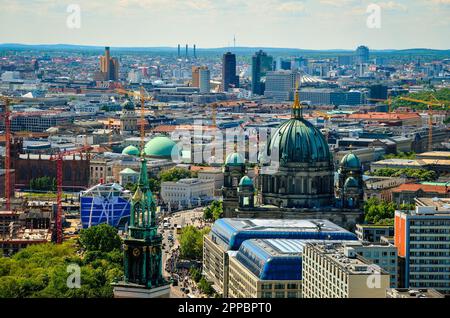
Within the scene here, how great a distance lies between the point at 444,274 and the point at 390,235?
10.7m

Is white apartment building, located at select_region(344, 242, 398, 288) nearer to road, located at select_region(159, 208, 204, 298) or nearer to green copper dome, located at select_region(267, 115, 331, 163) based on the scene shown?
road, located at select_region(159, 208, 204, 298)

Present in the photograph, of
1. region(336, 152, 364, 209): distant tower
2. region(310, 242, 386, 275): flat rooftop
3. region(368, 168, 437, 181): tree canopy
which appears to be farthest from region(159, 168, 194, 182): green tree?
region(310, 242, 386, 275): flat rooftop

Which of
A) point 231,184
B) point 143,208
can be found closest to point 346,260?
point 143,208

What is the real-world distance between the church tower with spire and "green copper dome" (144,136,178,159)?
89.2 metres

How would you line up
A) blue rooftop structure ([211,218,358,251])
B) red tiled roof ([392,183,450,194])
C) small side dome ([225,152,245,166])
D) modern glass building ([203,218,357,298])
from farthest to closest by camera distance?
1. red tiled roof ([392,183,450,194])
2. small side dome ([225,152,245,166])
3. blue rooftop structure ([211,218,358,251])
4. modern glass building ([203,218,357,298])

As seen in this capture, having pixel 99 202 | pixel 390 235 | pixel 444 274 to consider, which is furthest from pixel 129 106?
pixel 444 274

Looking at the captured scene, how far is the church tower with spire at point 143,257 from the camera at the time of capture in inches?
1027

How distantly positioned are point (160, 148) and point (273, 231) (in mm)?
60239

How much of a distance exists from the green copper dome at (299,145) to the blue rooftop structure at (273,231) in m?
6.95

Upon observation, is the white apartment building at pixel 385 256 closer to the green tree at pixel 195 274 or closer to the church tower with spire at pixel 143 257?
the green tree at pixel 195 274

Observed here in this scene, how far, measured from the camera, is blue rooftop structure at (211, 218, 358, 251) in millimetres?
56344

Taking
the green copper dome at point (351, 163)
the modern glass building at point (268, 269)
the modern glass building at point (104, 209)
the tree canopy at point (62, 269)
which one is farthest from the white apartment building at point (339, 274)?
the modern glass building at point (104, 209)

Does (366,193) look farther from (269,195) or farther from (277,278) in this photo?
(277,278)
